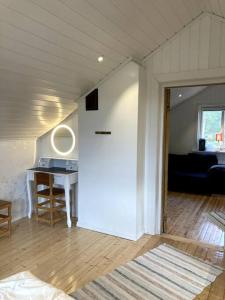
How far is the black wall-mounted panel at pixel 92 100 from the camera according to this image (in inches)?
121

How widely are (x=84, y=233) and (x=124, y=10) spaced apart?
2.44 metres

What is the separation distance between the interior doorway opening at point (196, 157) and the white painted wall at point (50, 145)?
4.68 feet

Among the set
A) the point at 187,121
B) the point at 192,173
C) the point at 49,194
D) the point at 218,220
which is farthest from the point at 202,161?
the point at 49,194

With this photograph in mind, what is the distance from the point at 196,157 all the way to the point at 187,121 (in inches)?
38.4

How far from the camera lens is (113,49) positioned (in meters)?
2.46

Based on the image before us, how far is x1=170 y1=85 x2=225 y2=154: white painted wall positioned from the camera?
5.78 metres

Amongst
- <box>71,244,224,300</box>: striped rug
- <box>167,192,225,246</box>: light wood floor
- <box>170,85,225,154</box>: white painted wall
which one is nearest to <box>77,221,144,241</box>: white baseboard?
<box>71,244,224,300</box>: striped rug

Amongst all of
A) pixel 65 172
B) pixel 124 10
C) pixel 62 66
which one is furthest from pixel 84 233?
pixel 124 10

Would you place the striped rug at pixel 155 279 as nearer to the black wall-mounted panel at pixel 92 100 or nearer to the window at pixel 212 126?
the black wall-mounted panel at pixel 92 100

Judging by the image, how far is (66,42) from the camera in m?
2.03

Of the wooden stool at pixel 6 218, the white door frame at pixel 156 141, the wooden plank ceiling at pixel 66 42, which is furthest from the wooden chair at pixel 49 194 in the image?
the white door frame at pixel 156 141

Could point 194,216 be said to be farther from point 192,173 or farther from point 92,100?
point 92,100

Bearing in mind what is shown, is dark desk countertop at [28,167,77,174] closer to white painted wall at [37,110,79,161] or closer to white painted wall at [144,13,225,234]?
white painted wall at [37,110,79,161]

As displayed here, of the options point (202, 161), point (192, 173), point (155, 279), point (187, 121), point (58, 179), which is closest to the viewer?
point (155, 279)
